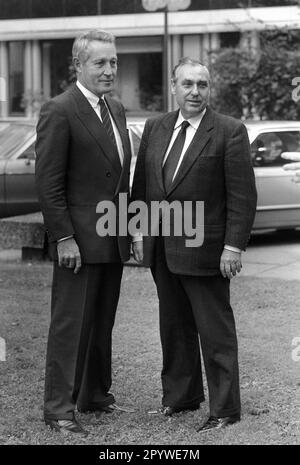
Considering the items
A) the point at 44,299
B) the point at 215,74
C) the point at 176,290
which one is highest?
the point at 215,74

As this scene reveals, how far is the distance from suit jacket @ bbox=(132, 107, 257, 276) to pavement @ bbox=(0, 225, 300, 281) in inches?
195

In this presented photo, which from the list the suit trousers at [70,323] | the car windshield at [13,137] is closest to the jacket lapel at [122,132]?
the suit trousers at [70,323]

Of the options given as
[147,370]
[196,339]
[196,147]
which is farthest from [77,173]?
[147,370]

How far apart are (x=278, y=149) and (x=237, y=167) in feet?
25.0

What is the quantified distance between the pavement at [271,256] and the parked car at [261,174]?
301mm

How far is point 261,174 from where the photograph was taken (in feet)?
40.3

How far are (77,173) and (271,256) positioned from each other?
6746mm

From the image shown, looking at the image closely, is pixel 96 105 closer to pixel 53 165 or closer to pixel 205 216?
pixel 53 165

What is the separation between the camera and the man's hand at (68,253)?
5.13 metres

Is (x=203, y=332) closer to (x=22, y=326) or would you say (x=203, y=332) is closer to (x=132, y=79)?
(x=22, y=326)

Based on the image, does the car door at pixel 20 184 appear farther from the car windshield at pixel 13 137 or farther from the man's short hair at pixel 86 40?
the man's short hair at pixel 86 40

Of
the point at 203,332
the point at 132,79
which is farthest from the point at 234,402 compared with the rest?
the point at 132,79

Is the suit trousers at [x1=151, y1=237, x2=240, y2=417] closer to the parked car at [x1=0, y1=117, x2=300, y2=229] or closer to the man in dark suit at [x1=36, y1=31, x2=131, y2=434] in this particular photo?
the man in dark suit at [x1=36, y1=31, x2=131, y2=434]

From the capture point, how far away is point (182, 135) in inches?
208
